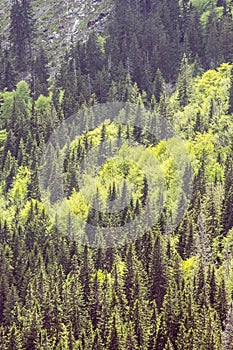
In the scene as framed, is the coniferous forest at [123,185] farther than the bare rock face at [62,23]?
No

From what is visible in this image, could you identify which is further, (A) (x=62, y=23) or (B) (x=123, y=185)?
(A) (x=62, y=23)

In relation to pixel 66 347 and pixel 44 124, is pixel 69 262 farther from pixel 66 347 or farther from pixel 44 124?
pixel 44 124

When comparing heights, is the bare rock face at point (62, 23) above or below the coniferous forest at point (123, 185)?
above

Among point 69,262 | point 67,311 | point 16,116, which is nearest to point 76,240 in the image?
point 69,262

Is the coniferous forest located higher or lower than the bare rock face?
lower

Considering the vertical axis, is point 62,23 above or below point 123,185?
above
